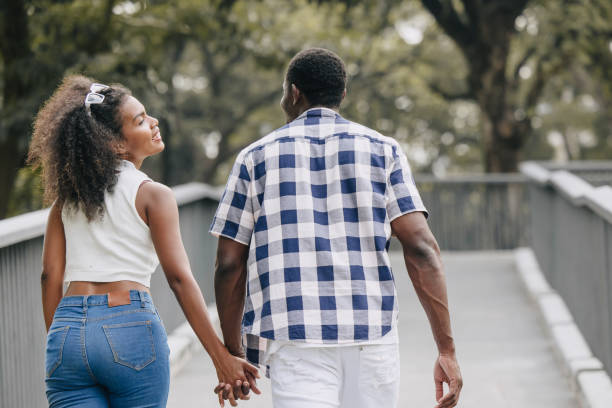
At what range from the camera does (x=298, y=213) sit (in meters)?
2.97

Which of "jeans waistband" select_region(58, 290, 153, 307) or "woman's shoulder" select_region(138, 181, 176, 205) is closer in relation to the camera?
"jeans waistband" select_region(58, 290, 153, 307)

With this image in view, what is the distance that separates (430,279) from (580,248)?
373 cm

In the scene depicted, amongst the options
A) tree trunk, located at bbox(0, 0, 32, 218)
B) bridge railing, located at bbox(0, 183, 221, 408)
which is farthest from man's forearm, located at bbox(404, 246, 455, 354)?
tree trunk, located at bbox(0, 0, 32, 218)

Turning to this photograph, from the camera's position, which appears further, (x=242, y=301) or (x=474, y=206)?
(x=474, y=206)

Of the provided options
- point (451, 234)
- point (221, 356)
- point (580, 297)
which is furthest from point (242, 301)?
point (451, 234)

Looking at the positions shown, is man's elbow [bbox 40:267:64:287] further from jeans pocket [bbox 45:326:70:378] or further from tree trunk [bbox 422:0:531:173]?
tree trunk [bbox 422:0:531:173]

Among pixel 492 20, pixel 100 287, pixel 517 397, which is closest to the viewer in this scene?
pixel 100 287

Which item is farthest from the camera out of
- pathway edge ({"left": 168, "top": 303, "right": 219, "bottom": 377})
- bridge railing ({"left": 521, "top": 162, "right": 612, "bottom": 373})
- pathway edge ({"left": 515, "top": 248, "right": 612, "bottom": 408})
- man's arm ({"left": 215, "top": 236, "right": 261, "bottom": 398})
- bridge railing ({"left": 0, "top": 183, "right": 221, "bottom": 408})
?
pathway edge ({"left": 168, "top": 303, "right": 219, "bottom": 377})

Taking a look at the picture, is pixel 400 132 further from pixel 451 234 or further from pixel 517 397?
pixel 517 397

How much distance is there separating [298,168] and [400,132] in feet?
109

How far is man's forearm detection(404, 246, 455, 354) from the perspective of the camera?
10.3 feet

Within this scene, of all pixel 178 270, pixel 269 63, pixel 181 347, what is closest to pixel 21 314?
pixel 178 270

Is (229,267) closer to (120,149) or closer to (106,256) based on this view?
(106,256)

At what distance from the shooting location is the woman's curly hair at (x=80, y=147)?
118 inches
